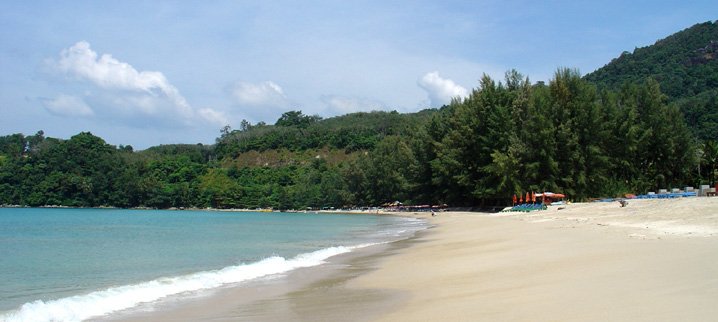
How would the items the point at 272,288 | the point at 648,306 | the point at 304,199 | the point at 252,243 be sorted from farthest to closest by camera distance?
the point at 304,199 < the point at 252,243 < the point at 272,288 < the point at 648,306

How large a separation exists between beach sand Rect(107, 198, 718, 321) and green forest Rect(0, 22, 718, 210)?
1420 inches

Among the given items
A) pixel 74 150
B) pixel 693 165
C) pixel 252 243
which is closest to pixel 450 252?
pixel 252 243

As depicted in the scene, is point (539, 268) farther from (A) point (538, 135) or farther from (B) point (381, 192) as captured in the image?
(B) point (381, 192)

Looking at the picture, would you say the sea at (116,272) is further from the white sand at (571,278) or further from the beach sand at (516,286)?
the white sand at (571,278)

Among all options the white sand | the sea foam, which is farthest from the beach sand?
the sea foam

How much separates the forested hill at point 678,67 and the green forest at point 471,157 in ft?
1.79

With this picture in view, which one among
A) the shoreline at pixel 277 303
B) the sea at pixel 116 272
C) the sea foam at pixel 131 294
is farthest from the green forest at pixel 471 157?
the shoreline at pixel 277 303

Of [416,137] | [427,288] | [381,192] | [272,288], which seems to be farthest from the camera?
[381,192]

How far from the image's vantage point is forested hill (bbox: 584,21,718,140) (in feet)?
418

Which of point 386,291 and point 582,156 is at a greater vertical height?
point 582,156

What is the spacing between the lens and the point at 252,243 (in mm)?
30656

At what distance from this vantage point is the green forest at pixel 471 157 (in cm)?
5369

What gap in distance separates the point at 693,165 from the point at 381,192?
1940 inches

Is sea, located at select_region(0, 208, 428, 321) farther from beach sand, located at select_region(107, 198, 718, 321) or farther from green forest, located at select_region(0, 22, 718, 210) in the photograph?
green forest, located at select_region(0, 22, 718, 210)
